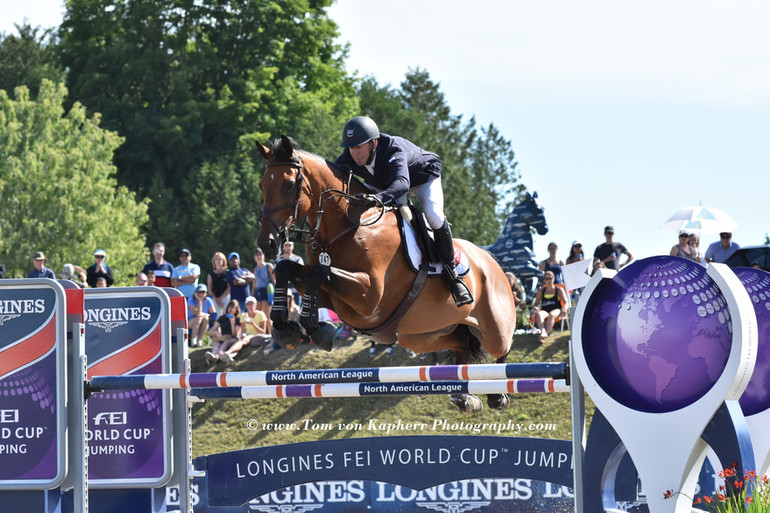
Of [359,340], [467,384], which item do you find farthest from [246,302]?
[467,384]

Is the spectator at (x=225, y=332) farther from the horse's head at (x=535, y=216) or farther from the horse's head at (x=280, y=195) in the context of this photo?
the horse's head at (x=280, y=195)

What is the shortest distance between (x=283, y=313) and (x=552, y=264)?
22.5 feet

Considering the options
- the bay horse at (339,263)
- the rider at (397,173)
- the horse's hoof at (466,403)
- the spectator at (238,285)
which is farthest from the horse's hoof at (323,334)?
the spectator at (238,285)

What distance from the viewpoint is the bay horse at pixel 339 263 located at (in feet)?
18.3

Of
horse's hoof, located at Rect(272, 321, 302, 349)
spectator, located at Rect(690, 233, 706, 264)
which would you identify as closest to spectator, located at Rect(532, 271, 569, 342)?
spectator, located at Rect(690, 233, 706, 264)

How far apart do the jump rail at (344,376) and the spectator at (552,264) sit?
7069 millimetres

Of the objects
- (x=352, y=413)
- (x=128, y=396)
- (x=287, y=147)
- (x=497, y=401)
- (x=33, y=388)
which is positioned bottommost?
(x=352, y=413)

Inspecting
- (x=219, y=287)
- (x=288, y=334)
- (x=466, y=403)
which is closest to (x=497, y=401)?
(x=466, y=403)

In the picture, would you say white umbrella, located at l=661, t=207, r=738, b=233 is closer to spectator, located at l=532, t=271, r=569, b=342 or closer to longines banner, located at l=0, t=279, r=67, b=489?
spectator, located at l=532, t=271, r=569, b=342

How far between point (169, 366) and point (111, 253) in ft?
67.2

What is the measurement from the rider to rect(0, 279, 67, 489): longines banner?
6.19ft

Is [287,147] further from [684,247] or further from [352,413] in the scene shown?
[684,247]

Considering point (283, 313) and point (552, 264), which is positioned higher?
point (552, 264)

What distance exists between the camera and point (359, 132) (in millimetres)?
5805
